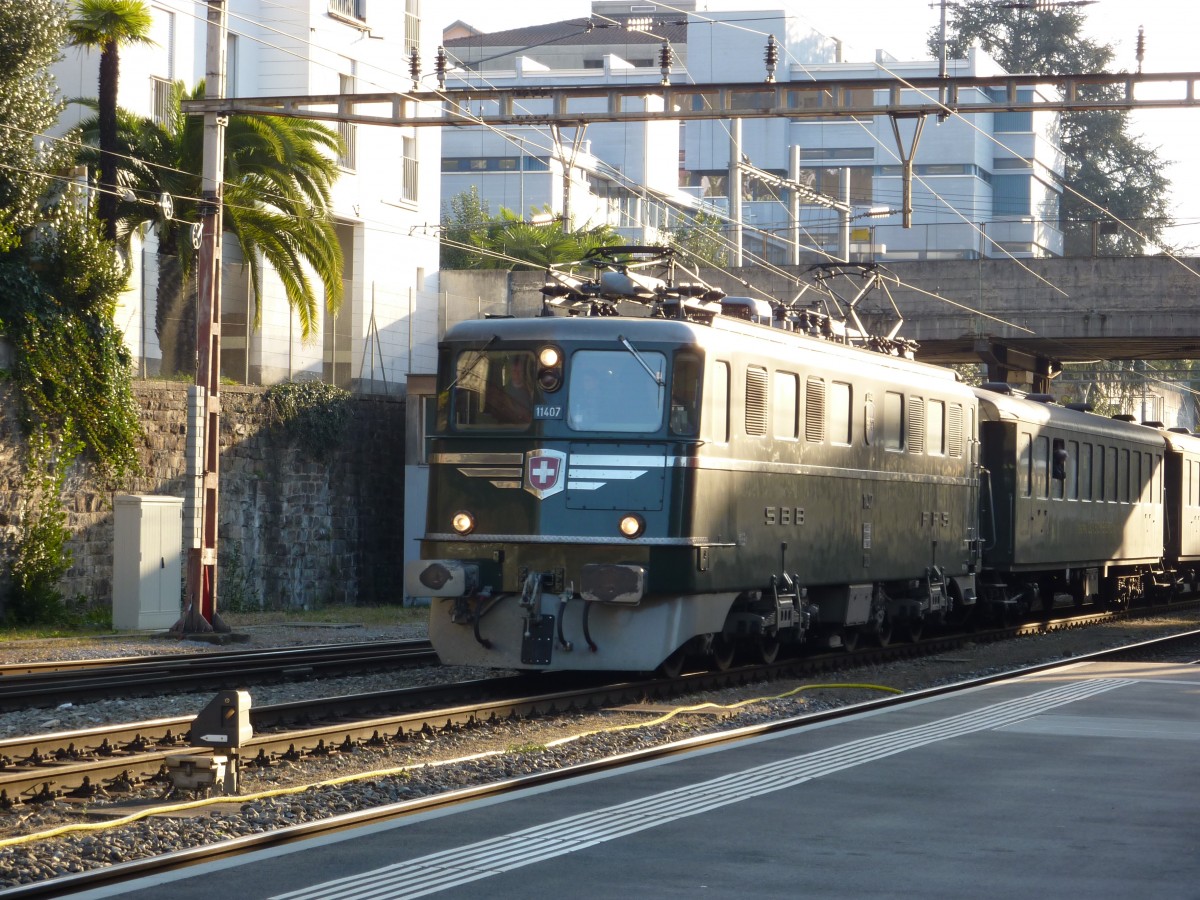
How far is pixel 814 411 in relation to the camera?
1639 cm

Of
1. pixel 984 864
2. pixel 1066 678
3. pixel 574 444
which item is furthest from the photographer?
pixel 1066 678

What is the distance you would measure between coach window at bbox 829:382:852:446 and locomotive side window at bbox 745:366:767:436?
1492mm

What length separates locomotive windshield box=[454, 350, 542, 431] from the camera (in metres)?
14.7

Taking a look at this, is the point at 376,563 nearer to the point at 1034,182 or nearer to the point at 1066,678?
the point at 1066,678

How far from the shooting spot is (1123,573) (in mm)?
30359

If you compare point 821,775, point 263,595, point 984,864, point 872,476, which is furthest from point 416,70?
point 984,864

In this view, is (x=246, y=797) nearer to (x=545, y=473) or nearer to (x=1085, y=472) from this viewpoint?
(x=545, y=473)

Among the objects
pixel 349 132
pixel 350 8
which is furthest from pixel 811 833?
pixel 350 8

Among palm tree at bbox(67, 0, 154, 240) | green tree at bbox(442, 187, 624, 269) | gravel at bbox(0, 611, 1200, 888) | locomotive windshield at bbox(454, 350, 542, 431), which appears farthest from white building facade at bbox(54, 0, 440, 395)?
locomotive windshield at bbox(454, 350, 542, 431)

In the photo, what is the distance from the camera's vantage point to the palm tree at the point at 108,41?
957 inches

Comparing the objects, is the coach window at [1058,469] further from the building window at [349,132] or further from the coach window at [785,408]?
the building window at [349,132]

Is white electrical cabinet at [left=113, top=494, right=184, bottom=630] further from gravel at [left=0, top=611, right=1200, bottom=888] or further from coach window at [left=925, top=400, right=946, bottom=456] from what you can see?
coach window at [left=925, top=400, right=946, bottom=456]

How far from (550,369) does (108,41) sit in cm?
1301

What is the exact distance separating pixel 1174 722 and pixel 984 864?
19.0ft
